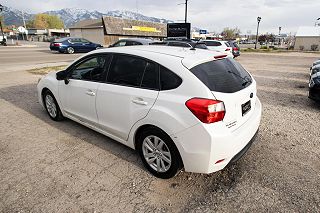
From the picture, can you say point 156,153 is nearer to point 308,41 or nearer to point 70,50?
point 70,50

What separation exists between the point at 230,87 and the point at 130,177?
5.63ft

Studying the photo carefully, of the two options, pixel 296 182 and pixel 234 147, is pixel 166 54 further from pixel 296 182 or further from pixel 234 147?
pixel 296 182

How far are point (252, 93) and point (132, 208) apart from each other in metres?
2.07

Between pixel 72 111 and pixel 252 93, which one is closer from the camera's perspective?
pixel 252 93

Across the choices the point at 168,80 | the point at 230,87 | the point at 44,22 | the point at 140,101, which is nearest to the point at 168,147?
the point at 140,101

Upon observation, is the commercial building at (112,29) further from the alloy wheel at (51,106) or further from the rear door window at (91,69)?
the rear door window at (91,69)

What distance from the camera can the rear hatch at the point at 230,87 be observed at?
2463mm

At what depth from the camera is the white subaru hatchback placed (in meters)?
2.38

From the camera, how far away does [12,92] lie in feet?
23.2

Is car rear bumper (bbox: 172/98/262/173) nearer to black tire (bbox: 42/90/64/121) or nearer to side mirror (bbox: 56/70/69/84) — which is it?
side mirror (bbox: 56/70/69/84)

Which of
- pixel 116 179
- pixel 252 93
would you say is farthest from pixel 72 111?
pixel 252 93

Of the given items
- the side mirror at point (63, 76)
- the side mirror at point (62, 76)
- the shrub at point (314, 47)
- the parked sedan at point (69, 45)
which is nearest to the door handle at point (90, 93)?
the side mirror at point (63, 76)

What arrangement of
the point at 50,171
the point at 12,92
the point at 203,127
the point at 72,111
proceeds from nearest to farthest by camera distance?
1. the point at 203,127
2. the point at 50,171
3. the point at 72,111
4. the point at 12,92

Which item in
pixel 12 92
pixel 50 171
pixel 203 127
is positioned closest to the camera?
pixel 203 127
